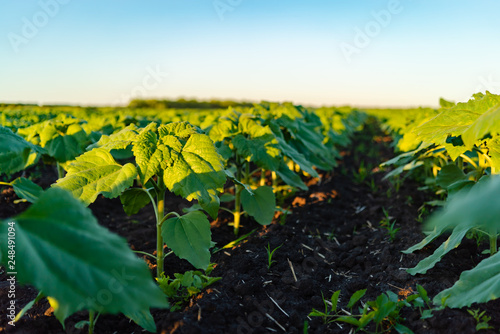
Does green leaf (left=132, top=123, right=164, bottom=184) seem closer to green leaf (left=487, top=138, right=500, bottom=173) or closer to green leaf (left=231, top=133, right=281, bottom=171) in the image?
green leaf (left=231, top=133, right=281, bottom=171)

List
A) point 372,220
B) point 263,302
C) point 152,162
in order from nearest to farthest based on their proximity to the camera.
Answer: point 152,162
point 263,302
point 372,220

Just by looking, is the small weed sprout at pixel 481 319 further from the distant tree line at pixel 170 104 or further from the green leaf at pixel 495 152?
the distant tree line at pixel 170 104

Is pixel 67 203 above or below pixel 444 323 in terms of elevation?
above

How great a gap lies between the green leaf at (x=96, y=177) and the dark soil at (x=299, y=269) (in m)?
0.78

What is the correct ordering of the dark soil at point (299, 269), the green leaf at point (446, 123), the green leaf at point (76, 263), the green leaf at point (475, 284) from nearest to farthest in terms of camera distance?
the green leaf at point (76, 263) → the green leaf at point (475, 284) → the dark soil at point (299, 269) → the green leaf at point (446, 123)

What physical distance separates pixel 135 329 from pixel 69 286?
1.34 meters

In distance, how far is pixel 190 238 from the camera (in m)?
2.47

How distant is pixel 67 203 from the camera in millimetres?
1286

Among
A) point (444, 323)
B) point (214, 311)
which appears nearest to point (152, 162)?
point (214, 311)

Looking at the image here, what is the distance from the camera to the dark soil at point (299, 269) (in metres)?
2.31

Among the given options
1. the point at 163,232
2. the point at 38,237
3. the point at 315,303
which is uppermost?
the point at 38,237

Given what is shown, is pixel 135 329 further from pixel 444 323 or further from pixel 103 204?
pixel 103 204

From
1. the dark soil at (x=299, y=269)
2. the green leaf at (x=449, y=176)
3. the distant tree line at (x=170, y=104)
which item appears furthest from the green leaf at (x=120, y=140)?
the distant tree line at (x=170, y=104)

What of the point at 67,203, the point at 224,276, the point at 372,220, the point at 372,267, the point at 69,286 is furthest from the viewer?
the point at 372,220
